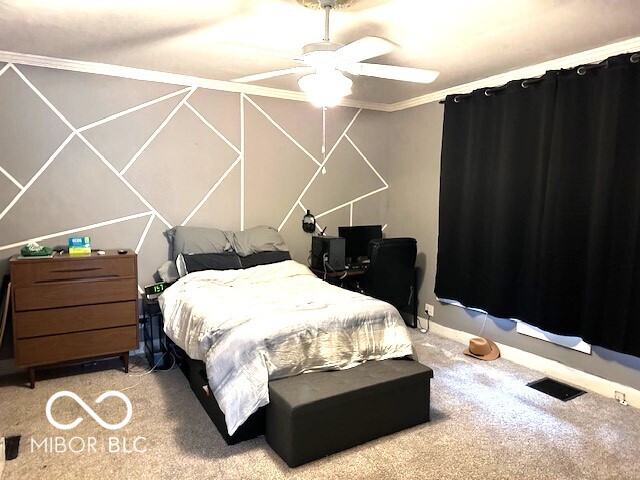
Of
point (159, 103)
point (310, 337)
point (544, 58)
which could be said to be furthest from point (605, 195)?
point (159, 103)

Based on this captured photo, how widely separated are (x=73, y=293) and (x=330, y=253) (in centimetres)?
208

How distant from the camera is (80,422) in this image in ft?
8.16

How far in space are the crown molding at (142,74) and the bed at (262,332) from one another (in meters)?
1.64

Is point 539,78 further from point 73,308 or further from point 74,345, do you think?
point 74,345

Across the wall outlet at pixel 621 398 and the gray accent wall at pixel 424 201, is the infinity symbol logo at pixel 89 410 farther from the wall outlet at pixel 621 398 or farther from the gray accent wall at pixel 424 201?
the wall outlet at pixel 621 398

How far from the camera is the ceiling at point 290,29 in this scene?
7.27 feet

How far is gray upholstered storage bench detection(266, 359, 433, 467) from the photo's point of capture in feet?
6.86

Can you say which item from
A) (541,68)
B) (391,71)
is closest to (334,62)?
(391,71)

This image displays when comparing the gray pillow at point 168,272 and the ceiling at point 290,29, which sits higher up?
the ceiling at point 290,29

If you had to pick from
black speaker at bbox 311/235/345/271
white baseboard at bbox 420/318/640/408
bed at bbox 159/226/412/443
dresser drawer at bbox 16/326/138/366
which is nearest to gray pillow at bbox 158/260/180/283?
bed at bbox 159/226/412/443

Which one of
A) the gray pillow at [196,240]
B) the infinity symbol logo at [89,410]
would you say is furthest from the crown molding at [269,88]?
the infinity symbol logo at [89,410]

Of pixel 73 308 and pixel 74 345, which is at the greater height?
pixel 73 308

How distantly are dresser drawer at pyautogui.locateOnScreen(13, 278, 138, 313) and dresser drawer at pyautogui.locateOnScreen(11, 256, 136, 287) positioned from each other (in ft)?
0.13

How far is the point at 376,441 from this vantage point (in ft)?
7.63
